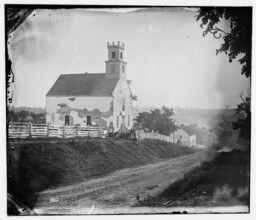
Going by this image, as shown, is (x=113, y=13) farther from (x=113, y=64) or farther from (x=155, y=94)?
(x=155, y=94)

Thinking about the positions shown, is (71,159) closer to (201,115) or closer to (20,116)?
(20,116)

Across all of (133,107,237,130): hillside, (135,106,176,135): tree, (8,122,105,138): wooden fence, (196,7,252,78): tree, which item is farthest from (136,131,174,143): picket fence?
(196,7,252,78): tree

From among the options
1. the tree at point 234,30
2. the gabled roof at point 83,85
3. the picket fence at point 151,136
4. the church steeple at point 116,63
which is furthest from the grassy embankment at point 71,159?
the tree at point 234,30

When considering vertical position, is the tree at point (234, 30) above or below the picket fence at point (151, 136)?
above

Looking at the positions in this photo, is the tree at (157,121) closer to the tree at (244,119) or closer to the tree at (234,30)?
the tree at (244,119)

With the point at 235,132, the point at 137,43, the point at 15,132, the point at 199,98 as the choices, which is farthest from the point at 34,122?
the point at 235,132

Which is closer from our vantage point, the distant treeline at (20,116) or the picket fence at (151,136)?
the distant treeline at (20,116)

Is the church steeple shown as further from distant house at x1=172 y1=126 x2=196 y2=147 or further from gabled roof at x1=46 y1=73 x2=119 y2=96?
distant house at x1=172 y1=126 x2=196 y2=147

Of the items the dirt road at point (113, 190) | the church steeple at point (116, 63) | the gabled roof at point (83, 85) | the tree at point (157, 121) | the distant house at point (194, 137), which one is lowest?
the dirt road at point (113, 190)
